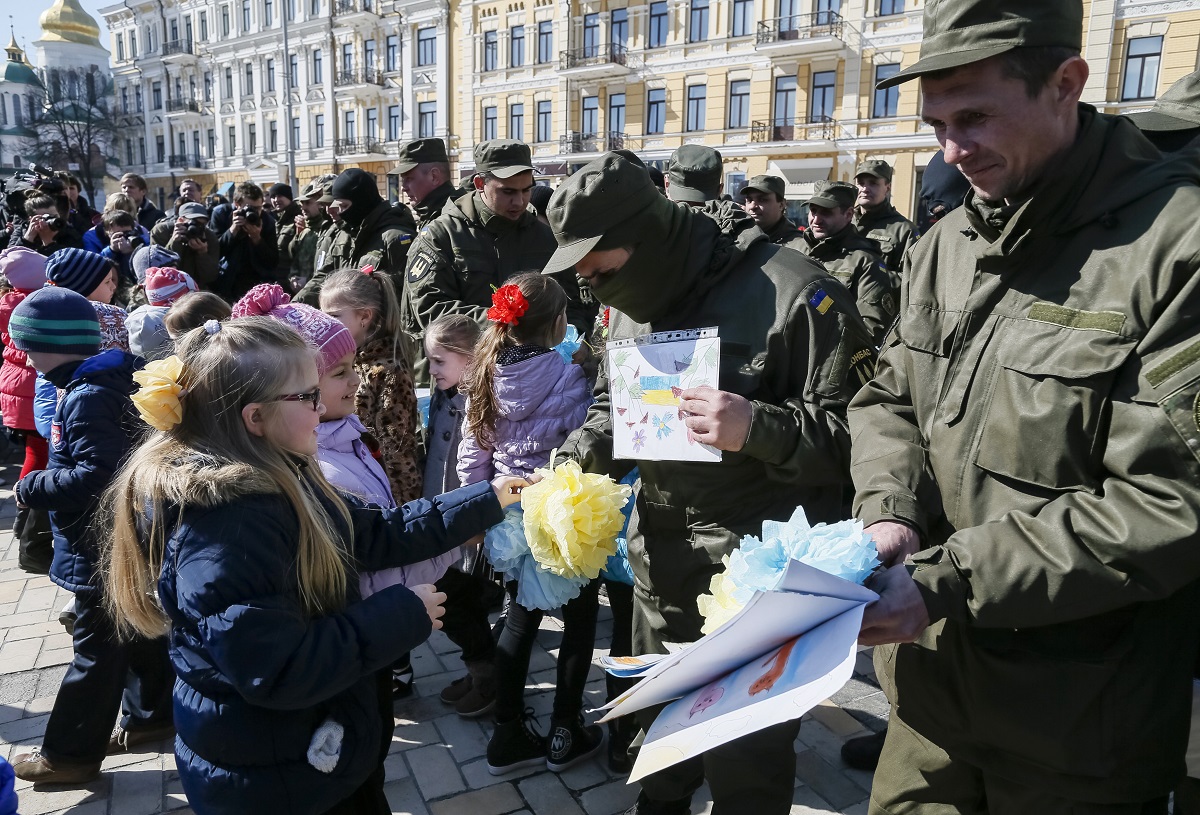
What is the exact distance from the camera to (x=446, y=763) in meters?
3.50

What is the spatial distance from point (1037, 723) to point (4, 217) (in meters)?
12.9

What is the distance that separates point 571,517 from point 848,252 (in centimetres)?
475

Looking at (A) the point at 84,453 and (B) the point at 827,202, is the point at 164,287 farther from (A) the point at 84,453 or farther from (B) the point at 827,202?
(B) the point at 827,202

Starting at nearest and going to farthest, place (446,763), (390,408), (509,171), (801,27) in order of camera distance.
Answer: (446,763)
(390,408)
(509,171)
(801,27)

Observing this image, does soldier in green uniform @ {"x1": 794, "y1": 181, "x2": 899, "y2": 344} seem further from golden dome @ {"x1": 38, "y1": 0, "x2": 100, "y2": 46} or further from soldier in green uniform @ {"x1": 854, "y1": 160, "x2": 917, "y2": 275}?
golden dome @ {"x1": 38, "y1": 0, "x2": 100, "y2": 46}

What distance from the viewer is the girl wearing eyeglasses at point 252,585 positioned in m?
1.94

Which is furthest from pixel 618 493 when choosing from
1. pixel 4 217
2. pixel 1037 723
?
pixel 4 217

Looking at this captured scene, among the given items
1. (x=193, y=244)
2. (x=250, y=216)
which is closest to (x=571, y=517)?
(x=193, y=244)

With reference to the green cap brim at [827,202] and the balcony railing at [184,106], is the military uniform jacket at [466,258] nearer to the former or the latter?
the green cap brim at [827,202]

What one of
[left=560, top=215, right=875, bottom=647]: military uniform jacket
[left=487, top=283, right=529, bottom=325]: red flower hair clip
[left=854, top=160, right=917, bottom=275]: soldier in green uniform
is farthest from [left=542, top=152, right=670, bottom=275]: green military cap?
[left=854, top=160, right=917, bottom=275]: soldier in green uniform

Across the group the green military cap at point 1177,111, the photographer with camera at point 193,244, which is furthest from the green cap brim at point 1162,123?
the photographer with camera at point 193,244

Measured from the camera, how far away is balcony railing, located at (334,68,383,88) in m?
40.2

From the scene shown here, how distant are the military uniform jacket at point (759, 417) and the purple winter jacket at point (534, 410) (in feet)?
3.41

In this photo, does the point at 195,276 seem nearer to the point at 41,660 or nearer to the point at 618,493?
the point at 41,660
